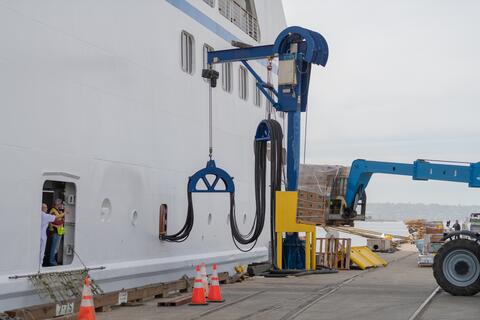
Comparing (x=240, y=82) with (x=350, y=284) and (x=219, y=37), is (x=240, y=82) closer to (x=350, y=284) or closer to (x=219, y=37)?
(x=219, y=37)

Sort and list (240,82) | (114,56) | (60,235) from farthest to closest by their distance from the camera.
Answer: (240,82) < (114,56) < (60,235)

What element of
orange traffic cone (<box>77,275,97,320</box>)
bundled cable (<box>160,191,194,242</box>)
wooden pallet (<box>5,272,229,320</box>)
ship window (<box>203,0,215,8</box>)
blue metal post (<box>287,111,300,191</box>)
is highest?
ship window (<box>203,0,215,8</box>)

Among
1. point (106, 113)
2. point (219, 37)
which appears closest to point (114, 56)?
point (106, 113)

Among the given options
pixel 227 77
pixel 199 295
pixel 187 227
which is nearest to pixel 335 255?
pixel 227 77

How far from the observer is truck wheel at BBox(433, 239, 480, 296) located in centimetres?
1466

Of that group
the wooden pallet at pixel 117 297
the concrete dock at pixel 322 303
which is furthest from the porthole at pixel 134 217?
the concrete dock at pixel 322 303

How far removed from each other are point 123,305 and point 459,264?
6.43m

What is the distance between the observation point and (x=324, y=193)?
53.9 ft

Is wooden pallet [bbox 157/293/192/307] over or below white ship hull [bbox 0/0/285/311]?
below

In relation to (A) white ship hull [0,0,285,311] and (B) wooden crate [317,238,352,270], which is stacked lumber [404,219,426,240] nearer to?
(B) wooden crate [317,238,352,270]

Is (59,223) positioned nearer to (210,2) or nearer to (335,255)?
(210,2)

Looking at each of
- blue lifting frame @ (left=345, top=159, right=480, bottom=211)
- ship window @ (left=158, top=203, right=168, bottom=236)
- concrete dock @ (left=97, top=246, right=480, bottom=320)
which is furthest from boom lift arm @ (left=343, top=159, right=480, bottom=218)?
ship window @ (left=158, top=203, right=168, bottom=236)

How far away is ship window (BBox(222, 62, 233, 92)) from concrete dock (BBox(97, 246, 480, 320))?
5206 mm

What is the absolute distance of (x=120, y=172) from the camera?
46.8ft
